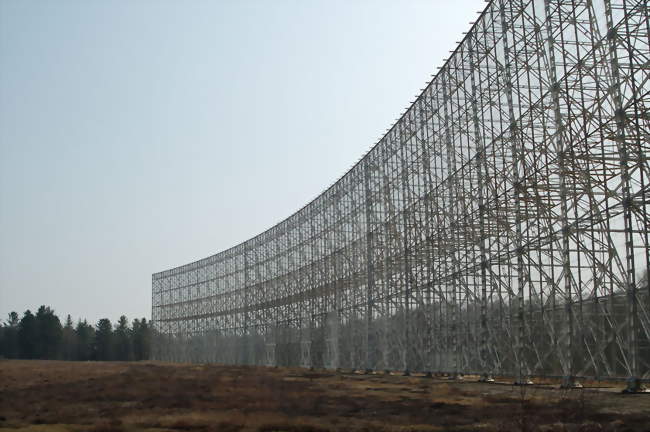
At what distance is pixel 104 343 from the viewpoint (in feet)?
445

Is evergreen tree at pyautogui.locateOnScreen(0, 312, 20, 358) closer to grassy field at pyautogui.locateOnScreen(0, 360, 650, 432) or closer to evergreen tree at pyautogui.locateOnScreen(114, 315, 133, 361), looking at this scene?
evergreen tree at pyautogui.locateOnScreen(114, 315, 133, 361)

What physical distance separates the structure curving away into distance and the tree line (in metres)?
71.7

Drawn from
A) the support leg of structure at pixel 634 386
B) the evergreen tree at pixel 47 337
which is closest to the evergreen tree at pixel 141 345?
the evergreen tree at pixel 47 337

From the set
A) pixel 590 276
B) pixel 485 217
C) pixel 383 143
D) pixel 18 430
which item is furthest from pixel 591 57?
pixel 383 143

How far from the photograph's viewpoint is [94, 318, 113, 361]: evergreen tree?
442 ft

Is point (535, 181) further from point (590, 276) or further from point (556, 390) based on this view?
point (556, 390)

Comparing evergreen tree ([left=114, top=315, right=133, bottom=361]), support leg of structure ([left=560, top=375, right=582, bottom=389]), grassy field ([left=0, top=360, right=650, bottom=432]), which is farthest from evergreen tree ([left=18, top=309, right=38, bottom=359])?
support leg of structure ([left=560, top=375, right=582, bottom=389])

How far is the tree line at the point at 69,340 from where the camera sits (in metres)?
124

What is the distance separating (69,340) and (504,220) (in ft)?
385

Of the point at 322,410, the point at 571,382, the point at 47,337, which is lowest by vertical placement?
the point at 322,410

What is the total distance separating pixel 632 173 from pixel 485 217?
41.0ft

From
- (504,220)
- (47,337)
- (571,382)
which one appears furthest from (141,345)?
(571,382)

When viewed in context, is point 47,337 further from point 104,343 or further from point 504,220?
point 504,220

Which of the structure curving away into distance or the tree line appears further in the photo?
the tree line
